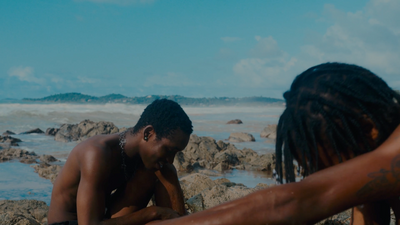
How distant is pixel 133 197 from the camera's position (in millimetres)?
3111

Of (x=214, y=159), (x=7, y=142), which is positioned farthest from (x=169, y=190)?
(x=7, y=142)

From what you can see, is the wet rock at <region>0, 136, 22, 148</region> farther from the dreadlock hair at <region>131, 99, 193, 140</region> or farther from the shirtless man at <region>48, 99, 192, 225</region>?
the dreadlock hair at <region>131, 99, 193, 140</region>

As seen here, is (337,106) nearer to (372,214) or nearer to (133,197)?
(372,214)

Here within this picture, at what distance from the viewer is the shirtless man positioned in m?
2.60

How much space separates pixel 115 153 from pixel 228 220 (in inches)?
73.0

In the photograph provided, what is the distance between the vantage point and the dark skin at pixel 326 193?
1.18 m

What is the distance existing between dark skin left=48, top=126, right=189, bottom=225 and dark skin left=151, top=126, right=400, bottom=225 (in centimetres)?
160

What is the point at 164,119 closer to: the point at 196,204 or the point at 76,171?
Result: the point at 76,171

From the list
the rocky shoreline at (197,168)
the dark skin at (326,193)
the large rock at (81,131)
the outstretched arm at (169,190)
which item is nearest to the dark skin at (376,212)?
the dark skin at (326,193)

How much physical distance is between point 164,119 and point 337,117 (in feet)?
5.60

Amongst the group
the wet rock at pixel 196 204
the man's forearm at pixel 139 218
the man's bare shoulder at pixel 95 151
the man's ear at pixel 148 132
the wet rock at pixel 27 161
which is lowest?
the wet rock at pixel 27 161

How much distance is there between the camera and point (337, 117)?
137 centimetres

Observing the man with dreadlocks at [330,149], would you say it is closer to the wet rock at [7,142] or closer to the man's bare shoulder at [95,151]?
the man's bare shoulder at [95,151]

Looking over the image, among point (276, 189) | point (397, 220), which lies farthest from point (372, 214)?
point (276, 189)
